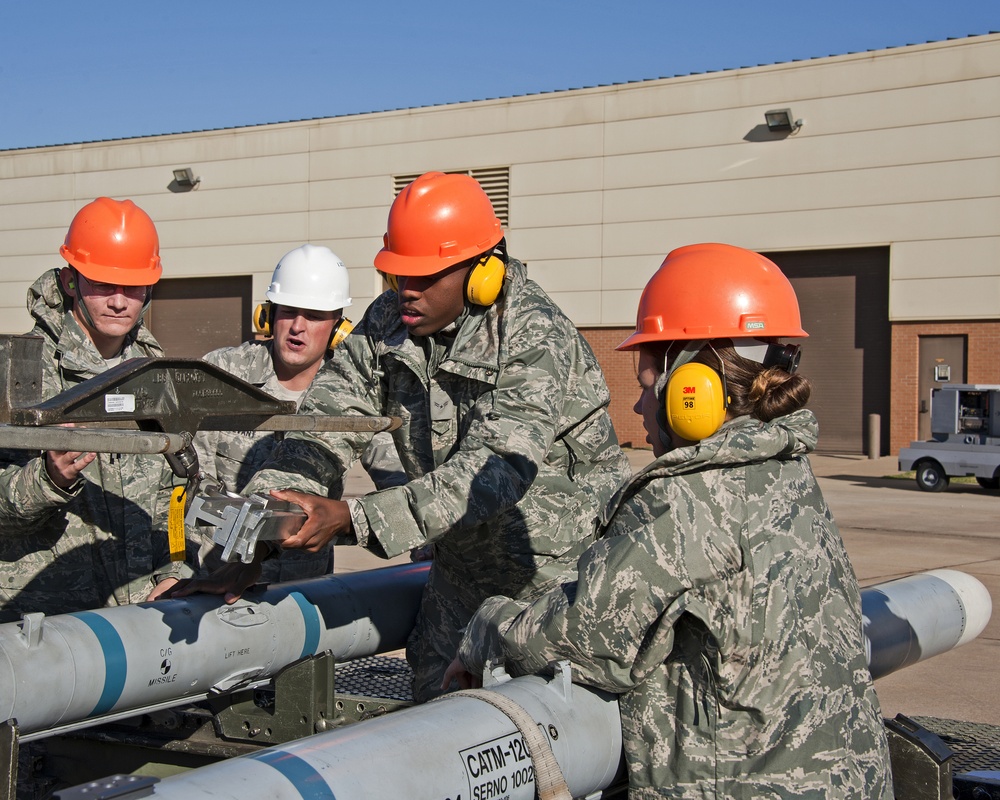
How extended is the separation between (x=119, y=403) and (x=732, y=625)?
131 cm

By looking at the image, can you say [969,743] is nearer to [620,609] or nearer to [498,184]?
[620,609]

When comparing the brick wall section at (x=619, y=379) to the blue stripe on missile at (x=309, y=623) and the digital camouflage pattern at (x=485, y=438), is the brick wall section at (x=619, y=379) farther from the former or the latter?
the blue stripe on missile at (x=309, y=623)

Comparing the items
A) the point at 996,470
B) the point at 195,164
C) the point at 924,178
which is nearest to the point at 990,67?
the point at 924,178

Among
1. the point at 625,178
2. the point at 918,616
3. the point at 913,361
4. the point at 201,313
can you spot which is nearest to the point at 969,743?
the point at 918,616

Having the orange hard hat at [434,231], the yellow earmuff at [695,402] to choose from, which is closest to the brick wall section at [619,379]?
the orange hard hat at [434,231]

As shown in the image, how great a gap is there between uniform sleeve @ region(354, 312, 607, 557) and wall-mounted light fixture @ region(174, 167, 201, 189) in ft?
79.5

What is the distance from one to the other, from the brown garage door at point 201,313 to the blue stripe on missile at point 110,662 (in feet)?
77.8

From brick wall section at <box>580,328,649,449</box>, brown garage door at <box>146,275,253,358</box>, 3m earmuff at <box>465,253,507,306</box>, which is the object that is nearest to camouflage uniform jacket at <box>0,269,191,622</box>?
3m earmuff at <box>465,253,507,306</box>

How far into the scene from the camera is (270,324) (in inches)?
195

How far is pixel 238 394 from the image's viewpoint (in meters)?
2.52

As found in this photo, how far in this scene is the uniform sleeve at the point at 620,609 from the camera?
220 centimetres

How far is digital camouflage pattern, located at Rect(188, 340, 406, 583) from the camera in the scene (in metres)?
4.41

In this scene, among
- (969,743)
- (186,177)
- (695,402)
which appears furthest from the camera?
(186,177)

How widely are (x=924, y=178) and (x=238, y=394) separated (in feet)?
65.9
